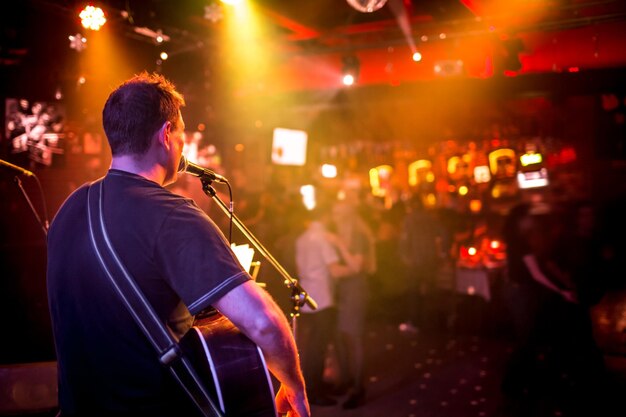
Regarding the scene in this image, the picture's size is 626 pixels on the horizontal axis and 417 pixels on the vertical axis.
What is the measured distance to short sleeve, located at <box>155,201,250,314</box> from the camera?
4.91 feet

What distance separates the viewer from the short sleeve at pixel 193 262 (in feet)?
4.91

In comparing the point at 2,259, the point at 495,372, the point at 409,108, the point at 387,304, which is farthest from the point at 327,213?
the point at 409,108

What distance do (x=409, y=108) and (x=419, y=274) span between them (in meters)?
4.69

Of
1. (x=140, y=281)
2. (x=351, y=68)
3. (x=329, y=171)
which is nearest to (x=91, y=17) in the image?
(x=351, y=68)

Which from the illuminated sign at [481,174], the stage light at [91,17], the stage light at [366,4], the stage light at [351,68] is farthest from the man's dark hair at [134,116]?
the illuminated sign at [481,174]

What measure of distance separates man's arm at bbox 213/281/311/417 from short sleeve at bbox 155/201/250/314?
0.04 meters

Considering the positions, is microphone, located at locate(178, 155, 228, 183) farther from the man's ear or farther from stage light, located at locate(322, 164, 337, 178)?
stage light, located at locate(322, 164, 337, 178)

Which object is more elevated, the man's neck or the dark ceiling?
the dark ceiling

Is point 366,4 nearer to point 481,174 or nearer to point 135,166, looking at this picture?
point 135,166

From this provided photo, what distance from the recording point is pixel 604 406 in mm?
5031

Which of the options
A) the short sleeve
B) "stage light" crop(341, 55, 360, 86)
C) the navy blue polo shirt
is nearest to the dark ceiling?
"stage light" crop(341, 55, 360, 86)

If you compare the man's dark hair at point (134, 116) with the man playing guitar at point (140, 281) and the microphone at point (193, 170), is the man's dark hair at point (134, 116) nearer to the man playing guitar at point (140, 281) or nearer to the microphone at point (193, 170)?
the man playing guitar at point (140, 281)

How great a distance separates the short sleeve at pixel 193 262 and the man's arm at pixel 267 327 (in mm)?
41

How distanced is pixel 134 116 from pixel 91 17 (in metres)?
4.23
